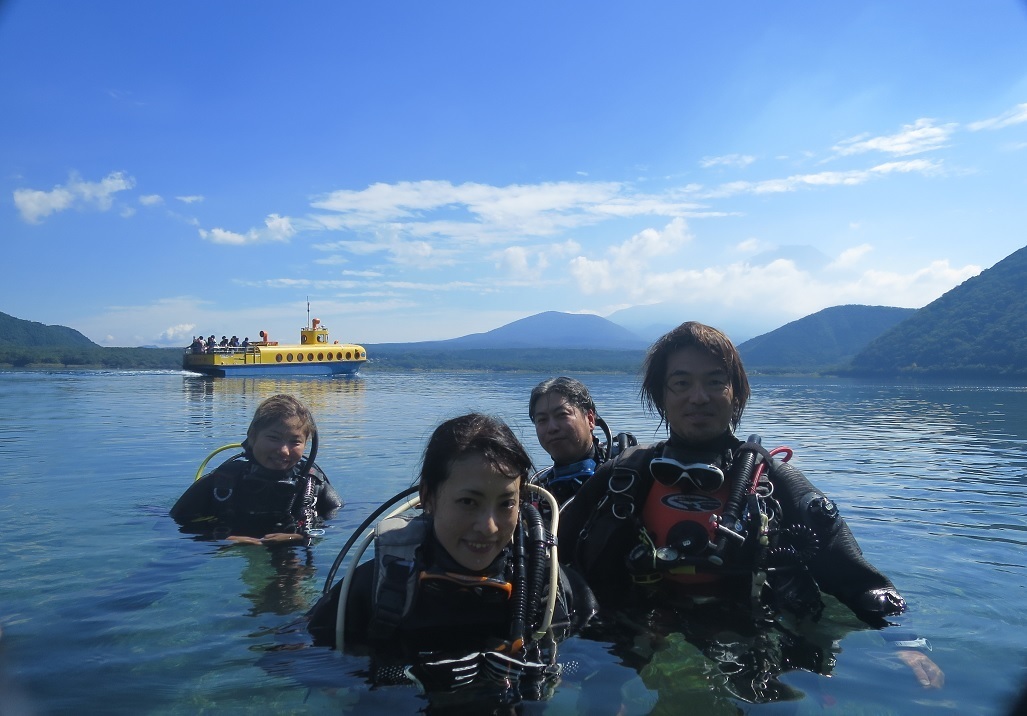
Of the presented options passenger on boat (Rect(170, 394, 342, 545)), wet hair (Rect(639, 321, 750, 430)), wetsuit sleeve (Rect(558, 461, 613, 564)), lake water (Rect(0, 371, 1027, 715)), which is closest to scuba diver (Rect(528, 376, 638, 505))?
lake water (Rect(0, 371, 1027, 715))

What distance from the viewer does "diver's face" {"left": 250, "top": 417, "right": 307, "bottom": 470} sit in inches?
217

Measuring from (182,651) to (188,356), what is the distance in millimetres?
45639

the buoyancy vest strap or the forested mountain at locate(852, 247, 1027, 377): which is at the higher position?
the forested mountain at locate(852, 247, 1027, 377)

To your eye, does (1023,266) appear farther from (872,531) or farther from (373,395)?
(872,531)

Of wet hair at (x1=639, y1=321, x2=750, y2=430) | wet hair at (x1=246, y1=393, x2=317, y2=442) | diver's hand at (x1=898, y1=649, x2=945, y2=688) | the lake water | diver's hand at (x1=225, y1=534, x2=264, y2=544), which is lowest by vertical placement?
the lake water

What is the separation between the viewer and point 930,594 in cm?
479

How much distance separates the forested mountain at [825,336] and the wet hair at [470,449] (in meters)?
123

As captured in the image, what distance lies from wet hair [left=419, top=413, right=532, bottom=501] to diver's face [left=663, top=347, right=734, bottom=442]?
1.02 meters

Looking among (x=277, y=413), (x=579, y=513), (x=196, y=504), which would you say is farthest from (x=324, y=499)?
(x=579, y=513)

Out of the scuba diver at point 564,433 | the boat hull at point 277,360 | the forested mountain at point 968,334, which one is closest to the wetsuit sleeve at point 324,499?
the scuba diver at point 564,433

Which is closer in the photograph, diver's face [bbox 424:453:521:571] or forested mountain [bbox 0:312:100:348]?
diver's face [bbox 424:453:521:571]

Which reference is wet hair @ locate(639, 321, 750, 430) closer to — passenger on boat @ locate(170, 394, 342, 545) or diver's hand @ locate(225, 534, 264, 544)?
passenger on boat @ locate(170, 394, 342, 545)

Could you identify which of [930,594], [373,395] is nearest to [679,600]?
[930,594]

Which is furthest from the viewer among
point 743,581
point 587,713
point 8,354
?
point 8,354
